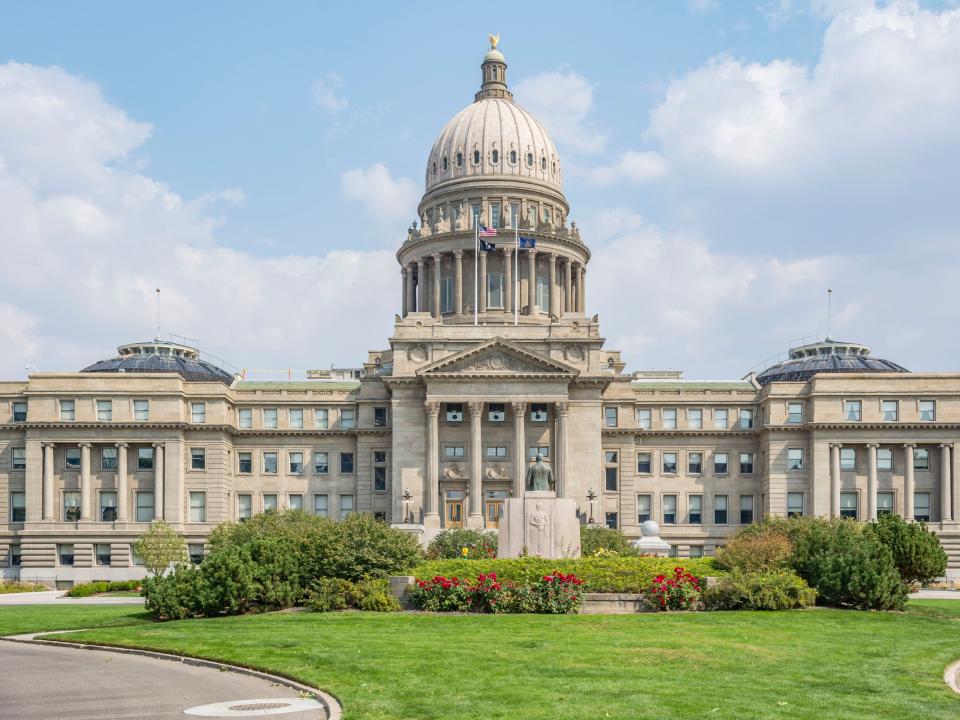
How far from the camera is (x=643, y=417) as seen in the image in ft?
328

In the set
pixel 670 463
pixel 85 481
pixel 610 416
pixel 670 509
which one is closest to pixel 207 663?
pixel 85 481

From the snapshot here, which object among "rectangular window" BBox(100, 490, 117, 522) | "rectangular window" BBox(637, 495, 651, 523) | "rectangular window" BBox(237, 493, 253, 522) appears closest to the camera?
"rectangular window" BBox(100, 490, 117, 522)

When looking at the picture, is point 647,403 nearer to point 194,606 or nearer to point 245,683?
point 194,606

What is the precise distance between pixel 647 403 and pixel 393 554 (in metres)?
56.3

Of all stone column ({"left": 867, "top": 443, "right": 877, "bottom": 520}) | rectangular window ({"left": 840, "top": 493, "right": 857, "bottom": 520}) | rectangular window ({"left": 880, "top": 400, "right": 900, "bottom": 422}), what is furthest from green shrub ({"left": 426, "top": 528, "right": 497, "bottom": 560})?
rectangular window ({"left": 880, "top": 400, "right": 900, "bottom": 422})

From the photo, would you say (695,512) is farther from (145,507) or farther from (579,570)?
(579,570)

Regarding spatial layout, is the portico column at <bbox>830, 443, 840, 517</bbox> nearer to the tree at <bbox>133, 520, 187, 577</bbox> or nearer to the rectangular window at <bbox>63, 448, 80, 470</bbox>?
the tree at <bbox>133, 520, 187, 577</bbox>

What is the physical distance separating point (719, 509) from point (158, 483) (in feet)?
145

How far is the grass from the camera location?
24.2 m

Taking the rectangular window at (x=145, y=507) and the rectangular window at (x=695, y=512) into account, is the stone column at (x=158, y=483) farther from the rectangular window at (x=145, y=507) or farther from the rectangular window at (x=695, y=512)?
the rectangular window at (x=695, y=512)

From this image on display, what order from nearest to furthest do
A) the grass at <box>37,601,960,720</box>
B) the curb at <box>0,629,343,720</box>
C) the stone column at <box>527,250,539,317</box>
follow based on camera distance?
the grass at <box>37,601,960,720</box> → the curb at <box>0,629,343,720</box> → the stone column at <box>527,250,539,317</box>

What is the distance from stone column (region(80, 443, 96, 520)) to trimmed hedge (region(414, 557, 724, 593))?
54.0 m

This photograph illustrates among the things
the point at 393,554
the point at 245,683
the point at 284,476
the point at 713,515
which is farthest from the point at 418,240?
the point at 245,683

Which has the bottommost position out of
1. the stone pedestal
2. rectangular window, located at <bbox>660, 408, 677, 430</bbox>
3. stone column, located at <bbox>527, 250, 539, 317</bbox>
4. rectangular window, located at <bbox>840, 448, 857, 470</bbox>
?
the stone pedestal
